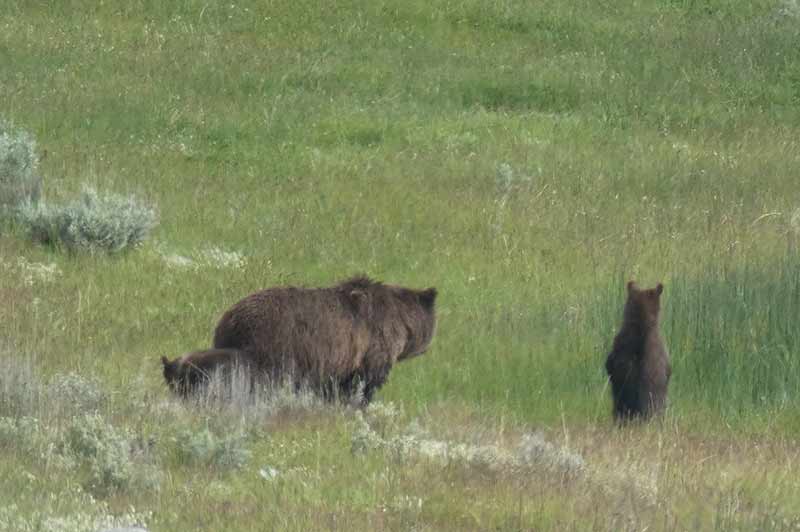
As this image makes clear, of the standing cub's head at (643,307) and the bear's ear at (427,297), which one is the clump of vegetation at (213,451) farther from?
the standing cub's head at (643,307)

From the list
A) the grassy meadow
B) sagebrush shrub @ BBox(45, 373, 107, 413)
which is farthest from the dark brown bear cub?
sagebrush shrub @ BBox(45, 373, 107, 413)

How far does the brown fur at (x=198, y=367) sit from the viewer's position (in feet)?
29.6

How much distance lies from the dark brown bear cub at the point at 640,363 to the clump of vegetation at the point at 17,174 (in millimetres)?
6656

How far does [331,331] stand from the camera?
9672 mm

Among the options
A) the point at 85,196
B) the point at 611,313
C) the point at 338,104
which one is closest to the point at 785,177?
the point at 338,104

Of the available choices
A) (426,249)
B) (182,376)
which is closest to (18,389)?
(182,376)

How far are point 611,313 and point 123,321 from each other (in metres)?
3.82

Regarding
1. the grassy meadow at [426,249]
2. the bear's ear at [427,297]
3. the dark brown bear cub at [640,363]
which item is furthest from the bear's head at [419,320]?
the dark brown bear cub at [640,363]

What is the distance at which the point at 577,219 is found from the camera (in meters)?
17.2

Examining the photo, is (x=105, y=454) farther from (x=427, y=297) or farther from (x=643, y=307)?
(x=643, y=307)

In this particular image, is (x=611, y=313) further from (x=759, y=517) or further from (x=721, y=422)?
(x=759, y=517)

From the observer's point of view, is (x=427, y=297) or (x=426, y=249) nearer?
(x=427, y=297)

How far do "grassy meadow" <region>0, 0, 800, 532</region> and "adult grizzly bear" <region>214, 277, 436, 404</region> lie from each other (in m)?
0.44

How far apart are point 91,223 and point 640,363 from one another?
5.87 meters
